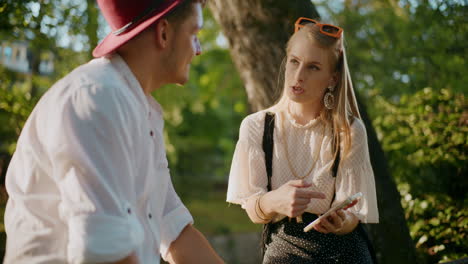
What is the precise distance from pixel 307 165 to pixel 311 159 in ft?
0.12

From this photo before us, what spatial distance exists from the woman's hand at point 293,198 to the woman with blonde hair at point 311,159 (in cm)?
2

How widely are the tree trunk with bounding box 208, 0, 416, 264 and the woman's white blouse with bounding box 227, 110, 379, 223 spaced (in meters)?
0.99

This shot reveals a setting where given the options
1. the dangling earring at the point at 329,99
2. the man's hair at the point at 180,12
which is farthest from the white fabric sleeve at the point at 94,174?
the dangling earring at the point at 329,99

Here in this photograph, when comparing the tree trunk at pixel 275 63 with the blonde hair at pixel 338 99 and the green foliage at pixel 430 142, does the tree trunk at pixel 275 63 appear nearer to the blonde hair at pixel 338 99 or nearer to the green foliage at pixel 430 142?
the green foliage at pixel 430 142

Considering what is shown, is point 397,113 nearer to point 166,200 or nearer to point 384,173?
point 384,173

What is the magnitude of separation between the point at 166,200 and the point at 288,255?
0.71 meters

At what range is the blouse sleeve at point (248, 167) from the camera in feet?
8.09

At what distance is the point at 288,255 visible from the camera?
242 centimetres

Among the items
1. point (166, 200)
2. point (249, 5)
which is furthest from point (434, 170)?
point (166, 200)

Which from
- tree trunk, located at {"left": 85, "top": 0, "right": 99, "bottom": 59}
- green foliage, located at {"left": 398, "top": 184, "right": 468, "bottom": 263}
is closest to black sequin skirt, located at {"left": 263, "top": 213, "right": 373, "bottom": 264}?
green foliage, located at {"left": 398, "top": 184, "right": 468, "bottom": 263}

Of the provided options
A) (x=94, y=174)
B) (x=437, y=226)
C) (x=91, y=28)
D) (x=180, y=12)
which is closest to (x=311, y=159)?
(x=180, y=12)

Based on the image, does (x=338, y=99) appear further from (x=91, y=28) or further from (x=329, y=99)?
(x=91, y=28)

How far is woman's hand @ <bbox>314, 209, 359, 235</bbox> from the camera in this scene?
7.38ft

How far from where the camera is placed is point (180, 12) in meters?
1.75
